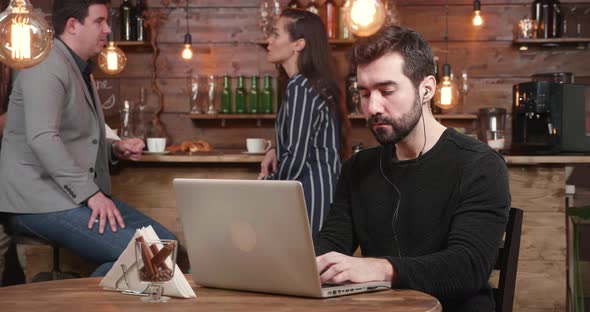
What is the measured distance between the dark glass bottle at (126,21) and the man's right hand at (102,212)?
10.6 ft

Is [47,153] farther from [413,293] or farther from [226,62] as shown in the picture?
[226,62]

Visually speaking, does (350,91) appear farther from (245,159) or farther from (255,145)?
(245,159)

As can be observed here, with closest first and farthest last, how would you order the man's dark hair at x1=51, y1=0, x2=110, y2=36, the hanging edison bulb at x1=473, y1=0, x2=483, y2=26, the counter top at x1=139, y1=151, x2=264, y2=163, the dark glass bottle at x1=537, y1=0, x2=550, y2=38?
the man's dark hair at x1=51, y1=0, x2=110, y2=36, the counter top at x1=139, y1=151, x2=264, y2=163, the hanging edison bulb at x1=473, y1=0, x2=483, y2=26, the dark glass bottle at x1=537, y1=0, x2=550, y2=38

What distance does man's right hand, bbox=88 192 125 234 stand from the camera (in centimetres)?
309

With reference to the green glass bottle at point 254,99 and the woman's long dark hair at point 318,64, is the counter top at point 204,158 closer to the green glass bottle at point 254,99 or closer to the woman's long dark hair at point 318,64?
the woman's long dark hair at point 318,64

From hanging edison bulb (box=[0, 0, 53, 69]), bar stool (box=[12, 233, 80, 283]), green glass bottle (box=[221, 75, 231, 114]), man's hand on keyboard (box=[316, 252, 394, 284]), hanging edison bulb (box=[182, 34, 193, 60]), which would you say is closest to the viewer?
man's hand on keyboard (box=[316, 252, 394, 284])

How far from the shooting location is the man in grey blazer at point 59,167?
3.07 metres

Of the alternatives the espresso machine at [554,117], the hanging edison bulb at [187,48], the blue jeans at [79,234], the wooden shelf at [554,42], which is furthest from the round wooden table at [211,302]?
the wooden shelf at [554,42]

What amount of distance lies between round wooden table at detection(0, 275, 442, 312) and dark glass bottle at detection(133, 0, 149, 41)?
180 inches

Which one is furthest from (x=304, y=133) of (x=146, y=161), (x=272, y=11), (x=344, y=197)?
(x=272, y=11)

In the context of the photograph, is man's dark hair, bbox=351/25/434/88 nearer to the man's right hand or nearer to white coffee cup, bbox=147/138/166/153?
the man's right hand

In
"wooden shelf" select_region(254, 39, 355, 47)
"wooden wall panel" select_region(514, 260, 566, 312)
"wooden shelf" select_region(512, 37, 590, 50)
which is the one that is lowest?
"wooden wall panel" select_region(514, 260, 566, 312)

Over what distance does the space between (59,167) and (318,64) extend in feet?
3.79

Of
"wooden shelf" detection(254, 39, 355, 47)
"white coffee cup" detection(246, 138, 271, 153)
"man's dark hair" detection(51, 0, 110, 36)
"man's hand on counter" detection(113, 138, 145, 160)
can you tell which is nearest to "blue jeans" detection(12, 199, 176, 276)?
"man's hand on counter" detection(113, 138, 145, 160)
